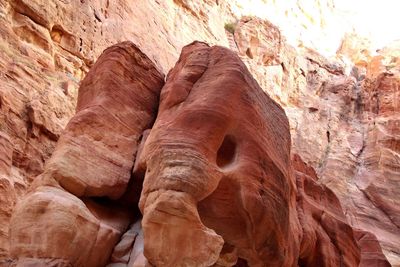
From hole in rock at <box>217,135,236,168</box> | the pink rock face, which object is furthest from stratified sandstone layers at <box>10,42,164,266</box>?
the pink rock face

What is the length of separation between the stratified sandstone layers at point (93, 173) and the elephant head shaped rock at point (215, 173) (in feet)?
1.68

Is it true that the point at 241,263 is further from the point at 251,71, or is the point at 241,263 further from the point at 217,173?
the point at 251,71

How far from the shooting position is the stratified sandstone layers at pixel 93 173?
6113mm

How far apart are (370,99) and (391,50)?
22.8ft

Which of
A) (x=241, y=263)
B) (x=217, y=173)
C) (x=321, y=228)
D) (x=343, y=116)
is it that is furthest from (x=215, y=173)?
(x=343, y=116)

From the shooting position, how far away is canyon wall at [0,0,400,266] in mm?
11742

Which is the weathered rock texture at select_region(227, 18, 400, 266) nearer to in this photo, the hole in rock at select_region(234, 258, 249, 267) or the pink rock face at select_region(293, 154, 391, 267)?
the pink rock face at select_region(293, 154, 391, 267)

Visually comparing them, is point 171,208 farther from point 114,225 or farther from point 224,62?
point 224,62

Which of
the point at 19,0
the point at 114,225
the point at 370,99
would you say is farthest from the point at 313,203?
the point at 370,99

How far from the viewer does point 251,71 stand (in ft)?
80.7

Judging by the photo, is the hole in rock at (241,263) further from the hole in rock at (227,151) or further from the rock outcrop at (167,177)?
the hole in rock at (227,151)

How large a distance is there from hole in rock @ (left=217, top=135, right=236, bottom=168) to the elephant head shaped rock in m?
0.01

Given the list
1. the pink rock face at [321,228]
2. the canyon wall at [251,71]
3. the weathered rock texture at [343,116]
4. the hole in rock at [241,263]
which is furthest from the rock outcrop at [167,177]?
the weathered rock texture at [343,116]

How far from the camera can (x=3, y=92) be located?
11.4m
